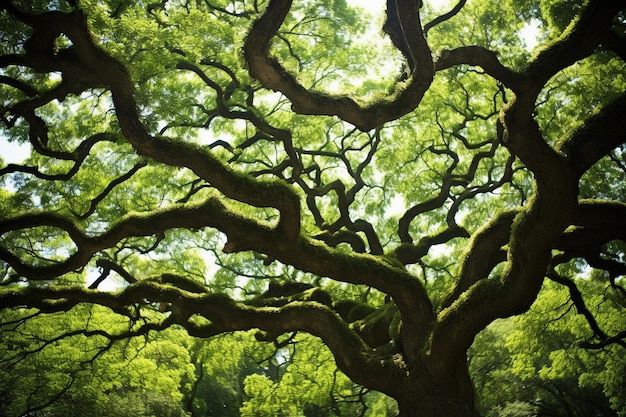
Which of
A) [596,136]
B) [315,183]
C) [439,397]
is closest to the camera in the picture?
[596,136]

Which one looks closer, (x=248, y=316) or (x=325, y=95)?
(x=325, y=95)

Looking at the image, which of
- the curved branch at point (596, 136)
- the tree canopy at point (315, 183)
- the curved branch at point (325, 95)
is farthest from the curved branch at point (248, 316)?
the curved branch at point (596, 136)

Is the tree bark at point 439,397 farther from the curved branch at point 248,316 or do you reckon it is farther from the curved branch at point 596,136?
the curved branch at point 596,136

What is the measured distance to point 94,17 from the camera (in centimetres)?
774

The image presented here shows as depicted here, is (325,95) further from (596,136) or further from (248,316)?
(248,316)

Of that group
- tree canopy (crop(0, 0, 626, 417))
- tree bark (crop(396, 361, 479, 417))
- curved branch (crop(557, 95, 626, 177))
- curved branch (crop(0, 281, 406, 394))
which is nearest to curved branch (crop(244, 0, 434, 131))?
tree canopy (crop(0, 0, 626, 417))

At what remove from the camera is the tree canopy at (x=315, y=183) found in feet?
20.3

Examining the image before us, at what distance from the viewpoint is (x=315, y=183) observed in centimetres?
1254

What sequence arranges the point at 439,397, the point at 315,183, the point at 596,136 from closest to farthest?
1. the point at 596,136
2. the point at 439,397
3. the point at 315,183

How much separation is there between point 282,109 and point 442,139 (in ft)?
14.5

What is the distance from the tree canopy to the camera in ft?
20.3

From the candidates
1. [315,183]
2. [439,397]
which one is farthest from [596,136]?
[315,183]

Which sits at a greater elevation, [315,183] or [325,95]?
[315,183]

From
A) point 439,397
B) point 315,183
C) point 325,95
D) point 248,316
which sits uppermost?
point 315,183
